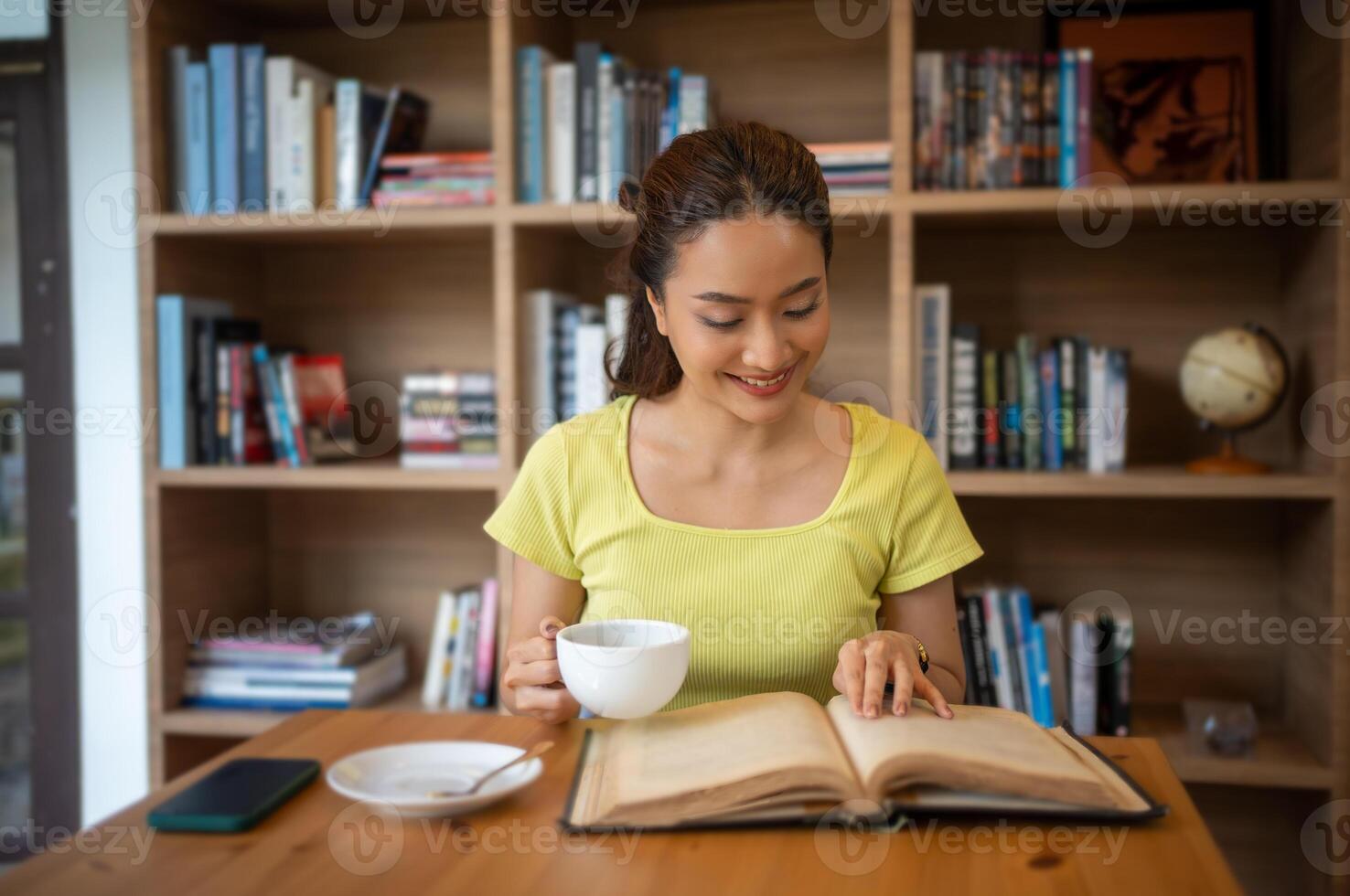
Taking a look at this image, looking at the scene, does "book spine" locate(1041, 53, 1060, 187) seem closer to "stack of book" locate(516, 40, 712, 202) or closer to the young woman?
"stack of book" locate(516, 40, 712, 202)

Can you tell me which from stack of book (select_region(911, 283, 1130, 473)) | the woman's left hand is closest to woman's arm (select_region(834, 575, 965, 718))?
the woman's left hand

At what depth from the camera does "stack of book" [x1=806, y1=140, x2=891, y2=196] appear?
1938mm

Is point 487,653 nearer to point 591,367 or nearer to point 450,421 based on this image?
point 450,421

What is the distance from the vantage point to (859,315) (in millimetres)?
2264

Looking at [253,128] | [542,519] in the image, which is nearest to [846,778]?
[542,519]

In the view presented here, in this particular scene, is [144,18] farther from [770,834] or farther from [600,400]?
[770,834]

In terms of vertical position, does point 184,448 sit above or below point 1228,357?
below

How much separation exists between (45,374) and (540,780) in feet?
6.70

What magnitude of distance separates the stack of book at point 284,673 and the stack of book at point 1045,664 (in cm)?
117

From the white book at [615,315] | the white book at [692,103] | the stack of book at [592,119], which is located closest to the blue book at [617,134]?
the stack of book at [592,119]

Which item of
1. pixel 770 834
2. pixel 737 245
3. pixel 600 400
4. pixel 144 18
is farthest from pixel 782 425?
pixel 144 18

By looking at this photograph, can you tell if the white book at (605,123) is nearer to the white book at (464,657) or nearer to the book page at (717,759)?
the white book at (464,657)

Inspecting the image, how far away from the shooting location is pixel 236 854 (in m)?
0.78

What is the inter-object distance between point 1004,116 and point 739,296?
946 millimetres
